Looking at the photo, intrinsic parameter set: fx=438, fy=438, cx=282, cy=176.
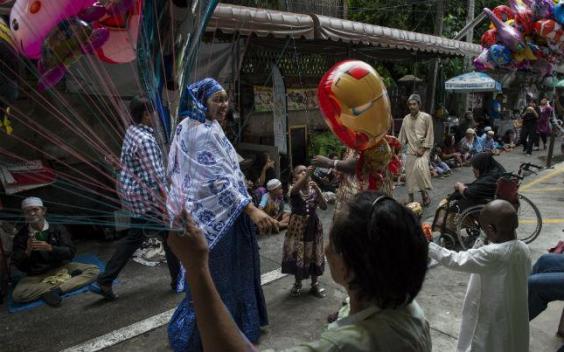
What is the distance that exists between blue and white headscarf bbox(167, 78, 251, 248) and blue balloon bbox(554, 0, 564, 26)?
5.67 metres

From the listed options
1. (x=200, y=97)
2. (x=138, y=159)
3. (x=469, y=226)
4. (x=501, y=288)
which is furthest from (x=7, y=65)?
(x=469, y=226)

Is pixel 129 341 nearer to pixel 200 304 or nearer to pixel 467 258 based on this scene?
pixel 467 258

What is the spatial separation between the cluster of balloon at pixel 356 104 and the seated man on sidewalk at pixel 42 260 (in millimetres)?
3024

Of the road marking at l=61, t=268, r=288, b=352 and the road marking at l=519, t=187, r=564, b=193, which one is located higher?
the road marking at l=61, t=268, r=288, b=352

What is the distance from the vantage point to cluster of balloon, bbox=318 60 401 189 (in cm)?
277

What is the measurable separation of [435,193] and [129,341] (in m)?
6.58

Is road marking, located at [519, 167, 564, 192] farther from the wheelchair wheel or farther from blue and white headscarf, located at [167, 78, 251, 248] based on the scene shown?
blue and white headscarf, located at [167, 78, 251, 248]

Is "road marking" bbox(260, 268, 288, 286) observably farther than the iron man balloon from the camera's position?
Yes

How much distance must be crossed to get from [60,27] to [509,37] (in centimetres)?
667

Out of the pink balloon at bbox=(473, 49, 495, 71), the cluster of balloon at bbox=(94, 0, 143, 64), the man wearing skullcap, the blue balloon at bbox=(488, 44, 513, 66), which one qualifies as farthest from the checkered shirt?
the pink balloon at bbox=(473, 49, 495, 71)

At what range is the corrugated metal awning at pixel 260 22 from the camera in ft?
17.4

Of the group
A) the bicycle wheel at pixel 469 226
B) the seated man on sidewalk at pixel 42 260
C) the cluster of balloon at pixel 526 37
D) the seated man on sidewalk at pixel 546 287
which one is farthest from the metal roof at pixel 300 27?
the seated man on sidewalk at pixel 546 287

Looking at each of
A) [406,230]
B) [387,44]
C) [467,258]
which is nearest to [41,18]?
[406,230]

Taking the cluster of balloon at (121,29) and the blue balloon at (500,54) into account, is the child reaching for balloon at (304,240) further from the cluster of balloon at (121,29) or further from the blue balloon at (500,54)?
the blue balloon at (500,54)
